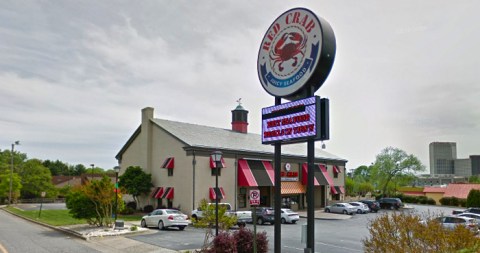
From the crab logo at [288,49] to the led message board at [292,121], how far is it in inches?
58.7

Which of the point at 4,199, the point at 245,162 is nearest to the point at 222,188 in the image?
the point at 245,162

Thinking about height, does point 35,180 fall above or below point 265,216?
→ above

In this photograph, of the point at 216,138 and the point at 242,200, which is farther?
the point at 216,138

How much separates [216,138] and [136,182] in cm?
943

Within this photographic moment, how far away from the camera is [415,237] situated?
1001 cm

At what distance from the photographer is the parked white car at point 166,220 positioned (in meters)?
28.2

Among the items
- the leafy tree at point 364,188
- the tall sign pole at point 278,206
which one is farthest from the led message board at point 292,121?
the leafy tree at point 364,188

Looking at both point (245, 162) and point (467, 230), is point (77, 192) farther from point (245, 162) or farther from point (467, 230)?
point (467, 230)

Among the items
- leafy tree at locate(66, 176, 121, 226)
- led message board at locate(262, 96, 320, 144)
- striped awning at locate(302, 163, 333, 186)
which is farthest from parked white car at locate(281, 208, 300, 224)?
led message board at locate(262, 96, 320, 144)

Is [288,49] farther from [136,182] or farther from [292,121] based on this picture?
[136,182]

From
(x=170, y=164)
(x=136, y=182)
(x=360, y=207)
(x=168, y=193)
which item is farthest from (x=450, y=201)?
(x=136, y=182)

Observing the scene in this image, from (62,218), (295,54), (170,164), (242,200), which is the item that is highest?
(295,54)

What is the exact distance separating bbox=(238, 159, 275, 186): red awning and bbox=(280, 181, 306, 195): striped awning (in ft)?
9.60

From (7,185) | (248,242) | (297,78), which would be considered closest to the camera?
(297,78)
